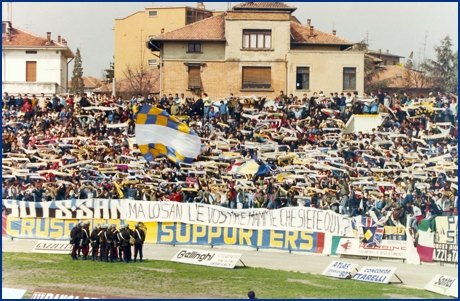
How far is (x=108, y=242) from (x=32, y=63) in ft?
70.3

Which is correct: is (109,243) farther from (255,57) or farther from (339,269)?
(255,57)

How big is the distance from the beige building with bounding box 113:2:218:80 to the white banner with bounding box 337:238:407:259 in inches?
931

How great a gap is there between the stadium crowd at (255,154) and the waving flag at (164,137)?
373 mm

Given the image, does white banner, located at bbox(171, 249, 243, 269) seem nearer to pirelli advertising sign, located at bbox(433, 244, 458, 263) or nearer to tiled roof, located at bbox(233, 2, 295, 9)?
pirelli advertising sign, located at bbox(433, 244, 458, 263)

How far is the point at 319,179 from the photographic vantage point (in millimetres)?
31172

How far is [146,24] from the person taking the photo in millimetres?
49531

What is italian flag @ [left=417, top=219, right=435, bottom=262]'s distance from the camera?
2591 cm

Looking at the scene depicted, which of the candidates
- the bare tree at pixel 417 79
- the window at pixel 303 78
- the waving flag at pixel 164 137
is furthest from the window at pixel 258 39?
the bare tree at pixel 417 79

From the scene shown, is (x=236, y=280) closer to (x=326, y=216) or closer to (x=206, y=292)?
(x=206, y=292)

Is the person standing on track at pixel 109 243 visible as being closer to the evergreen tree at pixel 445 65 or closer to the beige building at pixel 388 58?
the evergreen tree at pixel 445 65

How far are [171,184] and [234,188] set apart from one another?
8.80 ft

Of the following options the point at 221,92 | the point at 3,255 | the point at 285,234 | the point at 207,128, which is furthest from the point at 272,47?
the point at 3,255

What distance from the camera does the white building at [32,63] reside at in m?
45.4

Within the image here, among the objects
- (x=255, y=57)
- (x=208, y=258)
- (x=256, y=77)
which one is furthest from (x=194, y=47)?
(x=208, y=258)
